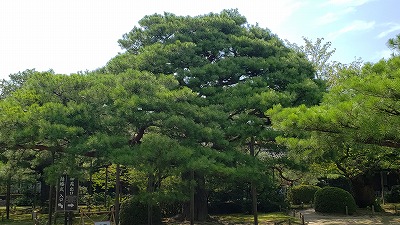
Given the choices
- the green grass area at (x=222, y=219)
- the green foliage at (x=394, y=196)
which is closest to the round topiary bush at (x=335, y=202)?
the green grass area at (x=222, y=219)

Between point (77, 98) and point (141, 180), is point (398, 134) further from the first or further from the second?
point (141, 180)

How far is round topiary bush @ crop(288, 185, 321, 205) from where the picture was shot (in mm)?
24906

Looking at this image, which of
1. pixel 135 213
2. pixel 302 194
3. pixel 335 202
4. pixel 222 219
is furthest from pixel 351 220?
pixel 135 213

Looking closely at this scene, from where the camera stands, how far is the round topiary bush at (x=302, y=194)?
2491cm

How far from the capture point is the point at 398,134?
6805mm

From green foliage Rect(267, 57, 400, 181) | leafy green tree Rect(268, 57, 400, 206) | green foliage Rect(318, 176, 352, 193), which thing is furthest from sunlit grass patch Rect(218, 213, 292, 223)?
green foliage Rect(318, 176, 352, 193)

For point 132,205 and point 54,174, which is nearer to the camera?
point 54,174

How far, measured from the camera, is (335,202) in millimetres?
19266

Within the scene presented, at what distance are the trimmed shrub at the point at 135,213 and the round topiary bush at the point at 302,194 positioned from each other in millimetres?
13585

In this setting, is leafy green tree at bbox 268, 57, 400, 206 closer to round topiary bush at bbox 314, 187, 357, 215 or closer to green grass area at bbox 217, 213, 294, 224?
green grass area at bbox 217, 213, 294, 224

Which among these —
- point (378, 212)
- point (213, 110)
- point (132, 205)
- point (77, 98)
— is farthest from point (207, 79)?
point (378, 212)

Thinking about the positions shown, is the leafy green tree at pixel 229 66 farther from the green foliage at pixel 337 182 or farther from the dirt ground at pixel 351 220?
the green foliage at pixel 337 182

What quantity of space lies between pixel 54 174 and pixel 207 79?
633 cm

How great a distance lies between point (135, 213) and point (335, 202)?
36.0 ft
